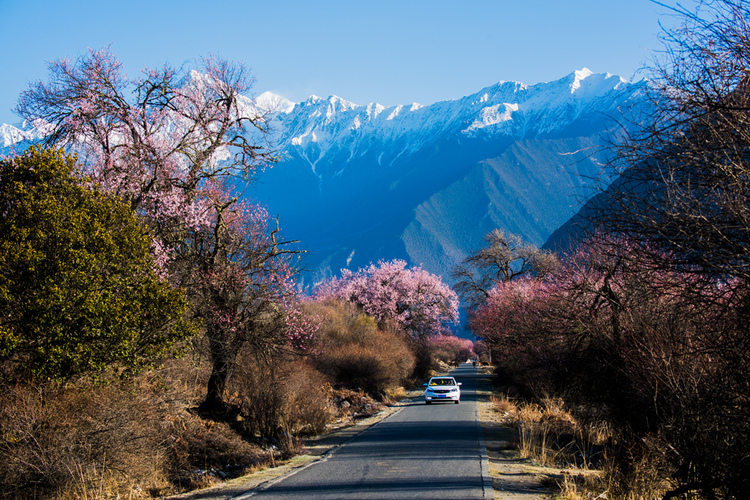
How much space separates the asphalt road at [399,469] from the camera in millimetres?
8594

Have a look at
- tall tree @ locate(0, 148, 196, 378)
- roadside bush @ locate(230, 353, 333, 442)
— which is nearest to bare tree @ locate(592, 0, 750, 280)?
tall tree @ locate(0, 148, 196, 378)

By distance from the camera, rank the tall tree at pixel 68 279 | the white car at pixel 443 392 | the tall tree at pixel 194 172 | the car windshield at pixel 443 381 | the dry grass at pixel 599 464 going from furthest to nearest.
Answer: the car windshield at pixel 443 381, the white car at pixel 443 392, the tall tree at pixel 194 172, the tall tree at pixel 68 279, the dry grass at pixel 599 464

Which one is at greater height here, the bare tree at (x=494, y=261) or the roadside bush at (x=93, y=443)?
the bare tree at (x=494, y=261)

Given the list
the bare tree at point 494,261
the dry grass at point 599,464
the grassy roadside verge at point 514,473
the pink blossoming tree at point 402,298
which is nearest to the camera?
the dry grass at point 599,464

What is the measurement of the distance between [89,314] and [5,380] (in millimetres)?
1620

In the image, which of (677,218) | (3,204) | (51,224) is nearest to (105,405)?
(51,224)

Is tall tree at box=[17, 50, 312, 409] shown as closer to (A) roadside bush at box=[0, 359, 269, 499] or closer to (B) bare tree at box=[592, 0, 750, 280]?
(A) roadside bush at box=[0, 359, 269, 499]

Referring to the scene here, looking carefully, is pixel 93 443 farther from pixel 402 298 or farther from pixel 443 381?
pixel 402 298

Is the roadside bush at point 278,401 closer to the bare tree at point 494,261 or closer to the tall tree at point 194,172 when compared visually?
the tall tree at point 194,172

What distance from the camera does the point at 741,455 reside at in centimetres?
501

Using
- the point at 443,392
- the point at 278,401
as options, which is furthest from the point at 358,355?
the point at 278,401

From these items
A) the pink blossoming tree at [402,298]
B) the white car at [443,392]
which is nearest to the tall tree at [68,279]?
the white car at [443,392]

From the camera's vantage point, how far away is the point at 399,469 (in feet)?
35.5

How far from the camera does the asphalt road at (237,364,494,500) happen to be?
859 cm
